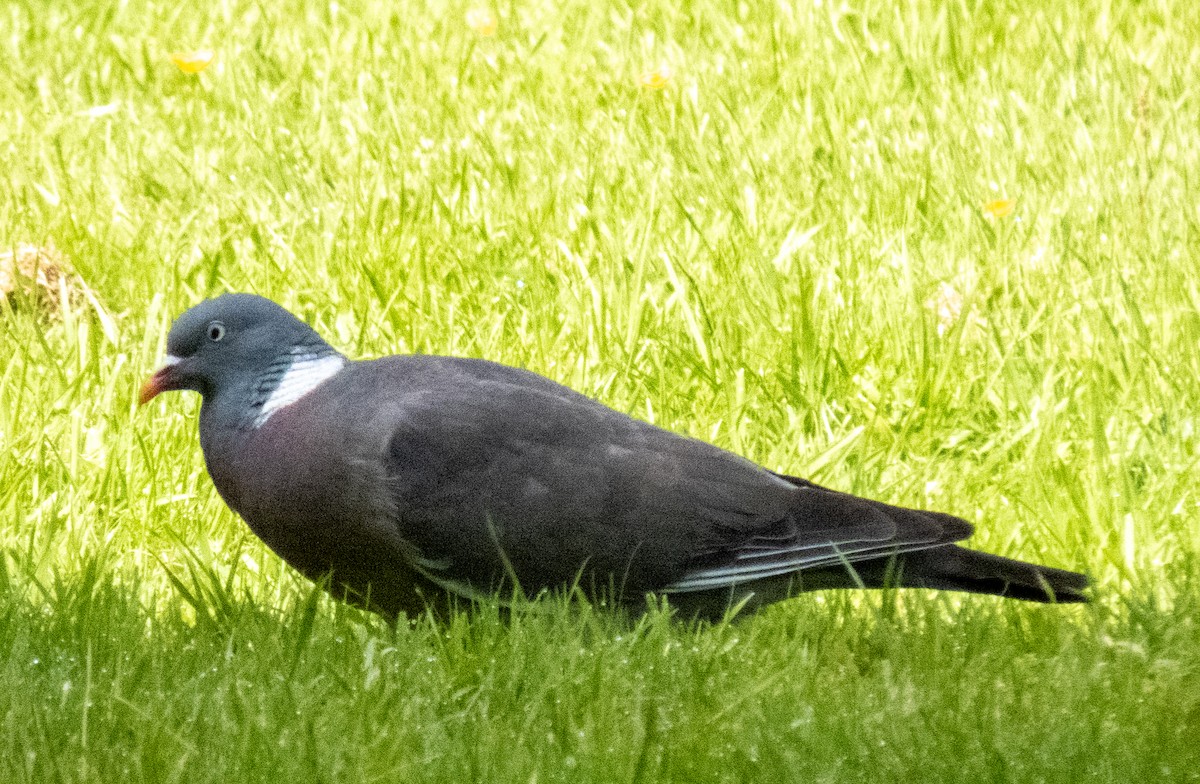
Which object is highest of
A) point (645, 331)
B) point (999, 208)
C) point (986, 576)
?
point (999, 208)

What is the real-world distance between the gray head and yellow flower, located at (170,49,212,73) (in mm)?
2625

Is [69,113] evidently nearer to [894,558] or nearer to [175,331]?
[175,331]

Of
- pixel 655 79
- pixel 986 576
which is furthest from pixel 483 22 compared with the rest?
pixel 986 576

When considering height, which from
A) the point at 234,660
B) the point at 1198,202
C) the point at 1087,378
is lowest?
the point at 234,660

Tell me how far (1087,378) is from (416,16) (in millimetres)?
3409

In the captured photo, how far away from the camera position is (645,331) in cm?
446

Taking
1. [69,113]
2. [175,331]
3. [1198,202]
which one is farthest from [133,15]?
[1198,202]

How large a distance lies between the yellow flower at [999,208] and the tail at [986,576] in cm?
181

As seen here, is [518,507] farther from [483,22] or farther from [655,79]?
[483,22]

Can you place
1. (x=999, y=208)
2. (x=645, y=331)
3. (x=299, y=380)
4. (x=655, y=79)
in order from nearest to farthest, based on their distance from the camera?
(x=299, y=380)
(x=645, y=331)
(x=999, y=208)
(x=655, y=79)

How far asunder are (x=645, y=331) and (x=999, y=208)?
1184 millimetres

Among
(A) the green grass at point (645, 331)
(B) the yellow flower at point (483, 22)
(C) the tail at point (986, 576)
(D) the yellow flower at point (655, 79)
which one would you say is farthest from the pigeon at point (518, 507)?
(B) the yellow flower at point (483, 22)

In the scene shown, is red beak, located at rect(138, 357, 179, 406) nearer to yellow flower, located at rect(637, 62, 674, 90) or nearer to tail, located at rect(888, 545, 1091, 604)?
tail, located at rect(888, 545, 1091, 604)

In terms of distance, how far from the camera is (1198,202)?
201 inches
